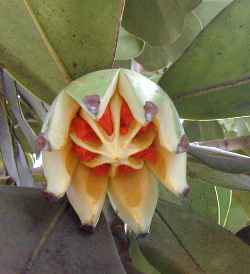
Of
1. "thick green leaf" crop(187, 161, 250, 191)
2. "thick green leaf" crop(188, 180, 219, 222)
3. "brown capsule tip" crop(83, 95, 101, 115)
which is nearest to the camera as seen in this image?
"brown capsule tip" crop(83, 95, 101, 115)

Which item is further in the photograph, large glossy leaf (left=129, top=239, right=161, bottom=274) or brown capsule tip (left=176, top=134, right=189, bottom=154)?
large glossy leaf (left=129, top=239, right=161, bottom=274)

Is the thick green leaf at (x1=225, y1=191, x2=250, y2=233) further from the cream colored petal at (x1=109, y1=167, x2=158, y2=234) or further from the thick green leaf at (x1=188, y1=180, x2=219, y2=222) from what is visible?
the cream colored petal at (x1=109, y1=167, x2=158, y2=234)

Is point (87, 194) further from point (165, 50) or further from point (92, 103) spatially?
point (165, 50)

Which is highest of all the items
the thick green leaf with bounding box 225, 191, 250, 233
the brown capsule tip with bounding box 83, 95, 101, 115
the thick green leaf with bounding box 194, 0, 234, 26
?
the brown capsule tip with bounding box 83, 95, 101, 115

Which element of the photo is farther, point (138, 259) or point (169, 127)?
point (138, 259)

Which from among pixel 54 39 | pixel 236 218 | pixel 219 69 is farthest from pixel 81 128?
pixel 236 218

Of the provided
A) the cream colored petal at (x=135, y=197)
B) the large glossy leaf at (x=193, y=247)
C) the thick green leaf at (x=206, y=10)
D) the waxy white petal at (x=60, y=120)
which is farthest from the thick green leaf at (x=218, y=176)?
the thick green leaf at (x=206, y=10)

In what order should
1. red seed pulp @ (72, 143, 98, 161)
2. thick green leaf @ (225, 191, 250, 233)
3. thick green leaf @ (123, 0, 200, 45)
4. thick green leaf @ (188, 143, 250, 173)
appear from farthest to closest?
thick green leaf @ (225, 191, 250, 233)
thick green leaf @ (123, 0, 200, 45)
thick green leaf @ (188, 143, 250, 173)
red seed pulp @ (72, 143, 98, 161)

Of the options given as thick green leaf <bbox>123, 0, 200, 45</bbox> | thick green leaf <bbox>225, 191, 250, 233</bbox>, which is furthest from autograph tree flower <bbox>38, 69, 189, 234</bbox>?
thick green leaf <bbox>225, 191, 250, 233</bbox>
